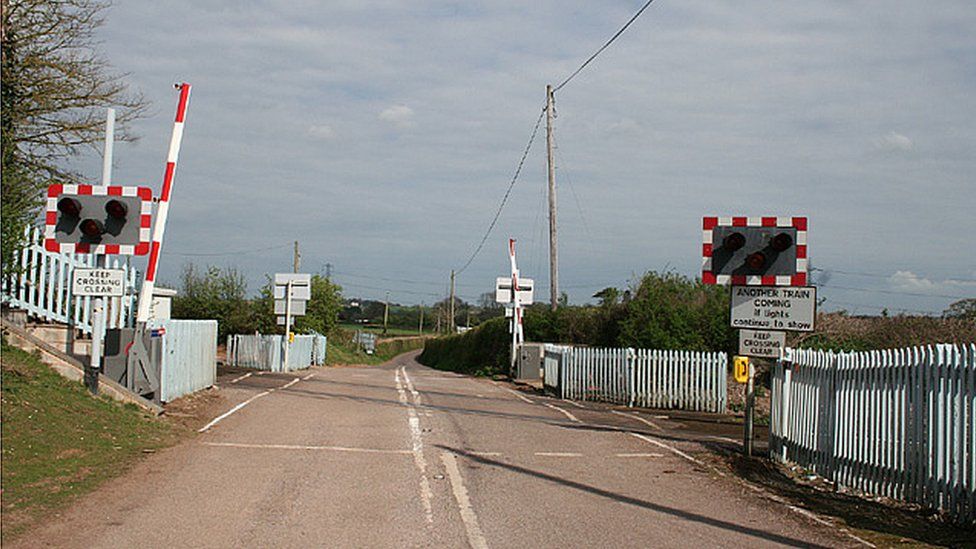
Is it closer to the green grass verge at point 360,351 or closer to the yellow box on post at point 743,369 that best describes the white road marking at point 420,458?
the yellow box on post at point 743,369

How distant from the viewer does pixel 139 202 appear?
Answer: 12.7 m

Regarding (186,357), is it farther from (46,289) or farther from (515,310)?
(515,310)

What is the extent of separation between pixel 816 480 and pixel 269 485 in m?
6.56

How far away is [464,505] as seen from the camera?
916cm

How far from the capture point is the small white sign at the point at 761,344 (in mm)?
12883

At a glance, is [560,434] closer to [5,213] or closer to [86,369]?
[86,369]

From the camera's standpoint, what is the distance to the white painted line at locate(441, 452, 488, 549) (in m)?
7.74

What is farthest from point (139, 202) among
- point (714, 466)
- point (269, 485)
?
point (714, 466)

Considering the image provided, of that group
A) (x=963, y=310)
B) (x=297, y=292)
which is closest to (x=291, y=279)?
(x=297, y=292)

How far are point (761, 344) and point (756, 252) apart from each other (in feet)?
4.14

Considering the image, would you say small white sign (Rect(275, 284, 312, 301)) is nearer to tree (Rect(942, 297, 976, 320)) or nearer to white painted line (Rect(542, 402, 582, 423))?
white painted line (Rect(542, 402, 582, 423))

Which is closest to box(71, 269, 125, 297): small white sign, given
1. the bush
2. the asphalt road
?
the asphalt road

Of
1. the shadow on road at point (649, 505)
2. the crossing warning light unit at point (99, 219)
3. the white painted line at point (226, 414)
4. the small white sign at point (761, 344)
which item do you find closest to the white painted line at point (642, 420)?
the small white sign at point (761, 344)

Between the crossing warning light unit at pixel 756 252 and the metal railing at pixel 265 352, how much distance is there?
79.4 ft
